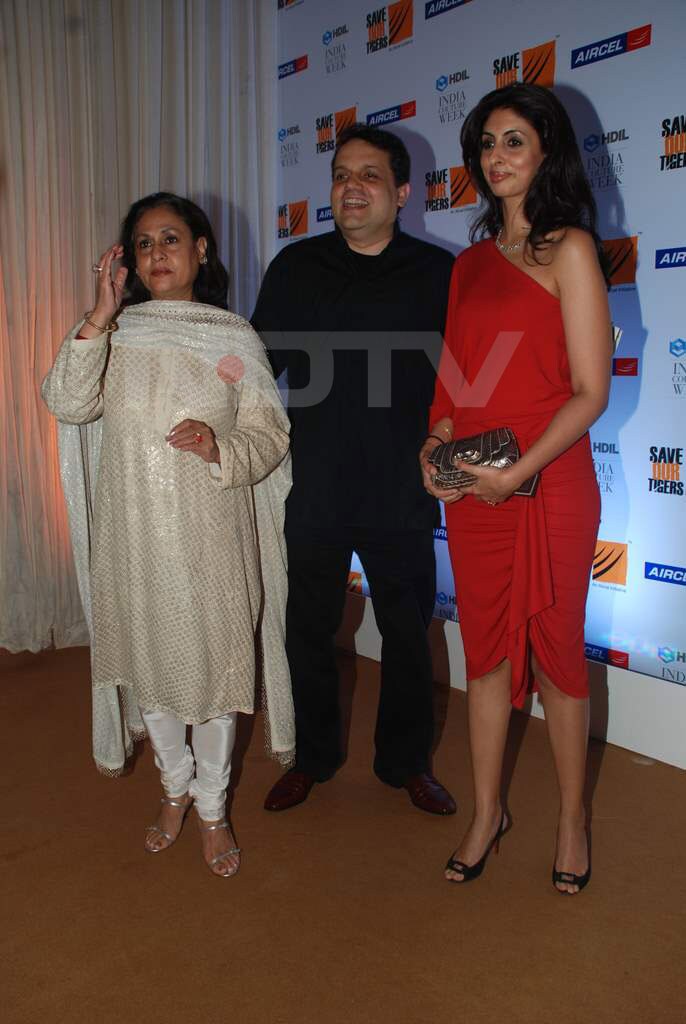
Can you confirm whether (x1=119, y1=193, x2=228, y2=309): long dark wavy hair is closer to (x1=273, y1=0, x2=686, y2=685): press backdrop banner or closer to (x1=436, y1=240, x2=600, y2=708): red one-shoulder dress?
(x1=436, y1=240, x2=600, y2=708): red one-shoulder dress

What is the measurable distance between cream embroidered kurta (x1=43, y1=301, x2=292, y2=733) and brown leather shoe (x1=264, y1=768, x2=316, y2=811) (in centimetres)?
50

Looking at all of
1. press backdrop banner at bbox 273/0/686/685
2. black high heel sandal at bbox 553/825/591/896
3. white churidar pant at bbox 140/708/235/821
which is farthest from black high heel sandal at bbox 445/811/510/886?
press backdrop banner at bbox 273/0/686/685

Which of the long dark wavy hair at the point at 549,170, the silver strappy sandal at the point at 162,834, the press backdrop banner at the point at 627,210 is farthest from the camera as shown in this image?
the press backdrop banner at the point at 627,210

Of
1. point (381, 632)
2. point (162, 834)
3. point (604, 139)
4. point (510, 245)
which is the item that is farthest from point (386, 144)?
point (162, 834)

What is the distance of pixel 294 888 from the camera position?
2.15m

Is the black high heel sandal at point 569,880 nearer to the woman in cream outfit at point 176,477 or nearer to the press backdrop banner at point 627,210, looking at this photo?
the woman in cream outfit at point 176,477

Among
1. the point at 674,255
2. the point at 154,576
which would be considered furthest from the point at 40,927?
the point at 674,255

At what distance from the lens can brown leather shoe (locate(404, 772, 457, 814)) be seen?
2510mm

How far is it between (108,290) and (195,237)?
304 millimetres

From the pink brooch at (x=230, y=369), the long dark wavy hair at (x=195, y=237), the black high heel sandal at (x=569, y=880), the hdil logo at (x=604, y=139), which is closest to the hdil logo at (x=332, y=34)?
the hdil logo at (x=604, y=139)

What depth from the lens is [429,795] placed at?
100.0 inches

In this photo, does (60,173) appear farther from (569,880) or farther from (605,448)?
(569,880)

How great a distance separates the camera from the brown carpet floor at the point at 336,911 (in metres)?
1.78

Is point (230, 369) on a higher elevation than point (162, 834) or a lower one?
higher
